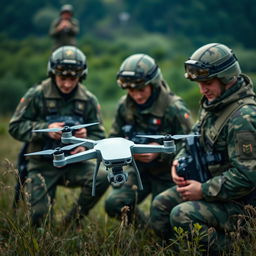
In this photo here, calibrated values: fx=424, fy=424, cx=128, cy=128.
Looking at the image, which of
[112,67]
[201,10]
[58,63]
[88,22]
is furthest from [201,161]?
[88,22]

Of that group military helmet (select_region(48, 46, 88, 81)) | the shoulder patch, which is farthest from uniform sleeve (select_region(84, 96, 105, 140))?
the shoulder patch

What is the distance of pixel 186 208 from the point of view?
4.39 m

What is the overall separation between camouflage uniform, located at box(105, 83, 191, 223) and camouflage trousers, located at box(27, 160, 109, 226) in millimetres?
263

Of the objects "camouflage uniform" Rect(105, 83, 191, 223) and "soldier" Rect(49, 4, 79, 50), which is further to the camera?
"soldier" Rect(49, 4, 79, 50)

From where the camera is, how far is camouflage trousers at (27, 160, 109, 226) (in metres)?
5.61

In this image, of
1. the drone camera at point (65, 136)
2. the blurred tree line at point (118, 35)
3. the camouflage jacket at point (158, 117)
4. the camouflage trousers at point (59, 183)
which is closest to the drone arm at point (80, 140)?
the drone camera at point (65, 136)

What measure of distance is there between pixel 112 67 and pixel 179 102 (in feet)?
96.2

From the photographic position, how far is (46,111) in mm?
5934

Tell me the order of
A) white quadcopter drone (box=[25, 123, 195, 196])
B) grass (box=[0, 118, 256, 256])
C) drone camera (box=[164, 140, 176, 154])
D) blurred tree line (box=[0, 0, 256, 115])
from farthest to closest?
blurred tree line (box=[0, 0, 256, 115]) → grass (box=[0, 118, 256, 256]) → drone camera (box=[164, 140, 176, 154]) → white quadcopter drone (box=[25, 123, 195, 196])

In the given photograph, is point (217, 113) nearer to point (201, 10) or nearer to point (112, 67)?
point (112, 67)

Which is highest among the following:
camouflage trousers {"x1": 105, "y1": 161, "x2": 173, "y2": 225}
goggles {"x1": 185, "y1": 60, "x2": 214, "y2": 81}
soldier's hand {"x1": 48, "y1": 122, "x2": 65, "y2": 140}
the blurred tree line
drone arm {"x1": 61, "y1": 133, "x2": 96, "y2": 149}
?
the blurred tree line

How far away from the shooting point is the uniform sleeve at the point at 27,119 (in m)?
5.78

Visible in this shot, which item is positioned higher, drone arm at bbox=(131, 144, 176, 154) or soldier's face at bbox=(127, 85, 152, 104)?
soldier's face at bbox=(127, 85, 152, 104)

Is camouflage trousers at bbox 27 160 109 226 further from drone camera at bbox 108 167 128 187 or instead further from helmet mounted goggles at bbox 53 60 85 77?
drone camera at bbox 108 167 128 187
